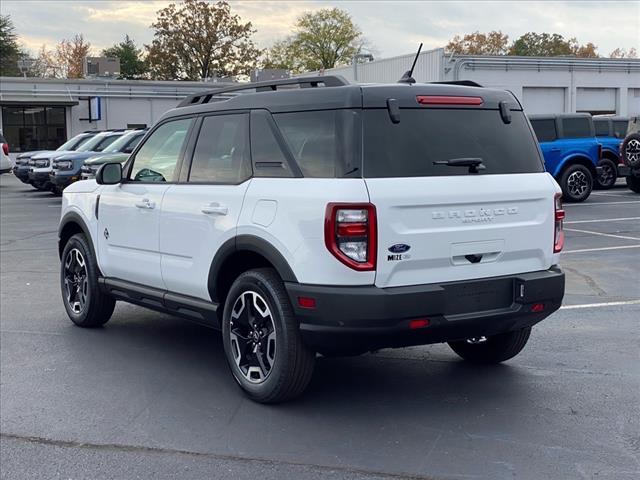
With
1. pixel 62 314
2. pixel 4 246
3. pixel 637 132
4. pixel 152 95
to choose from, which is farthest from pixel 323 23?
pixel 62 314

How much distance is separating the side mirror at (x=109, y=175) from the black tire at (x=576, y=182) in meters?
14.1

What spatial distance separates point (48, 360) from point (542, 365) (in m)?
3.75

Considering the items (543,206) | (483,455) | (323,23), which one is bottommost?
(483,455)

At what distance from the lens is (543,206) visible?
5.02 m

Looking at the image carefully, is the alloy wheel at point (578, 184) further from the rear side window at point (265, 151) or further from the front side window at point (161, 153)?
the rear side window at point (265, 151)

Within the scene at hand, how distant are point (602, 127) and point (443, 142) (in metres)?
18.1

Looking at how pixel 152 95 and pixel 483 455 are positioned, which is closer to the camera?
pixel 483 455

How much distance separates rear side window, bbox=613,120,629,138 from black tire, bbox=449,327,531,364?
17398mm

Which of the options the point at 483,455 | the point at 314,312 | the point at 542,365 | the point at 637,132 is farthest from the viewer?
the point at 637,132

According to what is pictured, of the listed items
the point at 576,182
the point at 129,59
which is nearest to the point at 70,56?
the point at 129,59

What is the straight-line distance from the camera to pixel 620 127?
21656 millimetres

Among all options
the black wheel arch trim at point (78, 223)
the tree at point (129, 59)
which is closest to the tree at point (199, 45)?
the tree at point (129, 59)

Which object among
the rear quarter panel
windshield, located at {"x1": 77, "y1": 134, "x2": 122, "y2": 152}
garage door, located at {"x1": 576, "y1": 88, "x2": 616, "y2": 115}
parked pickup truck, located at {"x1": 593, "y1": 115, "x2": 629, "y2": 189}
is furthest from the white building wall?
the rear quarter panel

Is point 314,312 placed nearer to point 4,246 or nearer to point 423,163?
point 423,163
